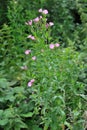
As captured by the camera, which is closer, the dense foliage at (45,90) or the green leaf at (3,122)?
the dense foliage at (45,90)

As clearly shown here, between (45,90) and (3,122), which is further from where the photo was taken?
(3,122)

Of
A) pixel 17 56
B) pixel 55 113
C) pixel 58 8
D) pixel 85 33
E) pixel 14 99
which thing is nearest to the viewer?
pixel 55 113

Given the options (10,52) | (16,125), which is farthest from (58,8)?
(16,125)

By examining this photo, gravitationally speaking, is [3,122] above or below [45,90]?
below

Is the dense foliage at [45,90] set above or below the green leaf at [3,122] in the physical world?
above

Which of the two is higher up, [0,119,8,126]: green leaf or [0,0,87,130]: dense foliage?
[0,0,87,130]: dense foliage

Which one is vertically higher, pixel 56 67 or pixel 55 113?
pixel 56 67

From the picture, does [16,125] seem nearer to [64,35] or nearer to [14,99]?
[14,99]

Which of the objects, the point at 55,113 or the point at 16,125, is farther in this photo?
the point at 16,125

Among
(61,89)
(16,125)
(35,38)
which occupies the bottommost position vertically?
(16,125)

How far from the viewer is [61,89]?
2709 millimetres

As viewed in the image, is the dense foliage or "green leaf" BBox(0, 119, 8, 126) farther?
"green leaf" BBox(0, 119, 8, 126)

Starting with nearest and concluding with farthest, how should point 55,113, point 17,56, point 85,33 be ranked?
point 55,113 < point 17,56 < point 85,33

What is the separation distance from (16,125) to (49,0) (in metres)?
2.54
